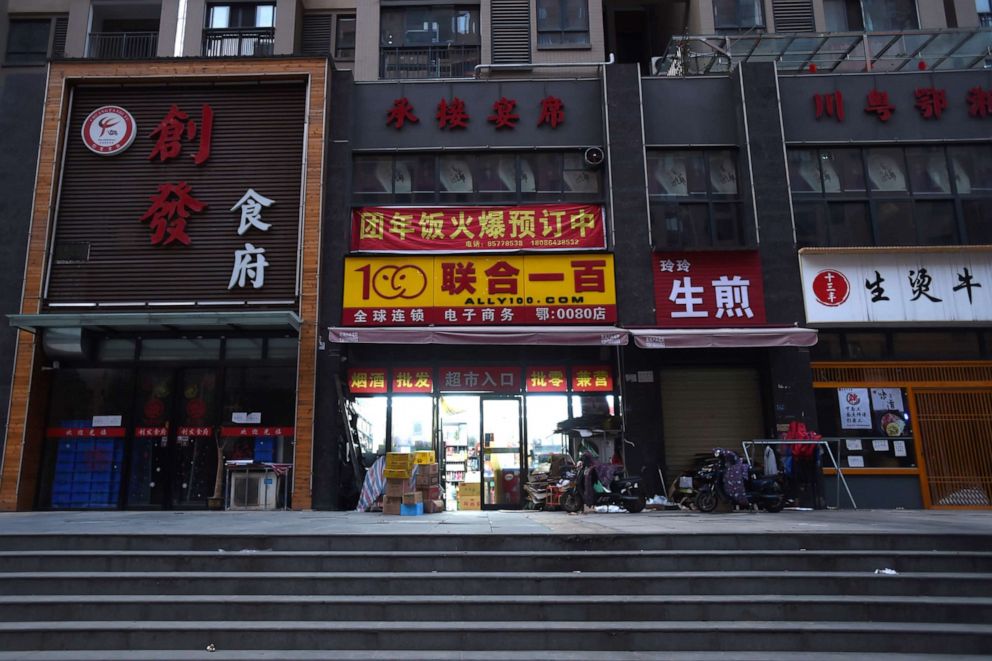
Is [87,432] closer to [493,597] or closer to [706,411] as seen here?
[493,597]

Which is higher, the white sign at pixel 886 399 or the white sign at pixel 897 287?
the white sign at pixel 897 287

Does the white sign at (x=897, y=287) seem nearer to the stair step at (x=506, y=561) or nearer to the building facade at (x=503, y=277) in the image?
the building facade at (x=503, y=277)

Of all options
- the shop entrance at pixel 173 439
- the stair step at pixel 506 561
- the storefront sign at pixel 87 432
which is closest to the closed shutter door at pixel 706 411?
the stair step at pixel 506 561

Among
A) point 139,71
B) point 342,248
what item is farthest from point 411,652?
point 139,71

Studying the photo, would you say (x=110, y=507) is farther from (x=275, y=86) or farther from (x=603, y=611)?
(x=603, y=611)

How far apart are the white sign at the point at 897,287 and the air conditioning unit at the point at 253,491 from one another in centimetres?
1137

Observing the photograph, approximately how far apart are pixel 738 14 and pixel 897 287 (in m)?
9.65

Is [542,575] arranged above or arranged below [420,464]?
below

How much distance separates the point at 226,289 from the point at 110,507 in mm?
4900

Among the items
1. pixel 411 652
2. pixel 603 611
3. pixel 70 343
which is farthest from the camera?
pixel 70 343

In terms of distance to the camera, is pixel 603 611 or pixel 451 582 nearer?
pixel 603 611

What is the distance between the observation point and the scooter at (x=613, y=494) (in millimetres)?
11906

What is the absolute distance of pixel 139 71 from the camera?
48.3 ft

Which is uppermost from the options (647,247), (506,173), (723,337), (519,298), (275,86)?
(275,86)
